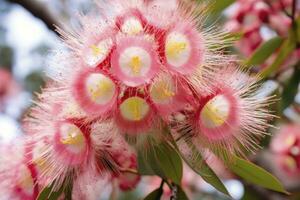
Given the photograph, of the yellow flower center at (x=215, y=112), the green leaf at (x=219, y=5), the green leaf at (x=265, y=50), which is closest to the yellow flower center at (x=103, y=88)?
the yellow flower center at (x=215, y=112)

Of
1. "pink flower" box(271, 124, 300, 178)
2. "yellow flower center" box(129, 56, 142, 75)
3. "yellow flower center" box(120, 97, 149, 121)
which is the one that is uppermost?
"yellow flower center" box(129, 56, 142, 75)

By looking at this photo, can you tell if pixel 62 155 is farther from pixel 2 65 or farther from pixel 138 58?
pixel 2 65

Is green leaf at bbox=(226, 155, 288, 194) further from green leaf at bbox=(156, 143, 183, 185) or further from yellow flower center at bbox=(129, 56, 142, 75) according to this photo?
yellow flower center at bbox=(129, 56, 142, 75)

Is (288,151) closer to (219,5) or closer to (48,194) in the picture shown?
(219,5)

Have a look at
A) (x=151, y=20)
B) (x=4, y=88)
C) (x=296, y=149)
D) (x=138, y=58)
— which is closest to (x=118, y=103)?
(x=138, y=58)

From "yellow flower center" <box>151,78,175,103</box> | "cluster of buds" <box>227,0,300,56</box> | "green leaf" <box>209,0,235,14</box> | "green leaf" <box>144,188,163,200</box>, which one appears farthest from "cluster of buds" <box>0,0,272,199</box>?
"cluster of buds" <box>227,0,300,56</box>

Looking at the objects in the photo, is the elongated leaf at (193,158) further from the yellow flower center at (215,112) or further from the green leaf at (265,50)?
the green leaf at (265,50)
